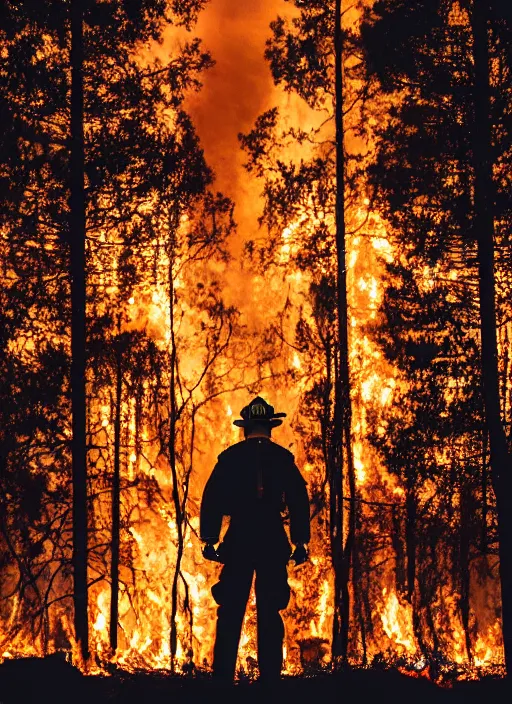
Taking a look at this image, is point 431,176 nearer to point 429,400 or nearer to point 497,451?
point 429,400

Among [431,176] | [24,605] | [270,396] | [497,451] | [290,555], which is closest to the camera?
[290,555]

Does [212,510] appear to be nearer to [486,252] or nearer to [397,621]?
[486,252]

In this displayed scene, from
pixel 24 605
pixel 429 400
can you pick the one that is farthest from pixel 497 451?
pixel 24 605

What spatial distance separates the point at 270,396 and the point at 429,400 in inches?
144

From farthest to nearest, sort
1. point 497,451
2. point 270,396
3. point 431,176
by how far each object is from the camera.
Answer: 1. point 270,396
2. point 431,176
3. point 497,451

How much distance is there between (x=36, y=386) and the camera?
1118cm

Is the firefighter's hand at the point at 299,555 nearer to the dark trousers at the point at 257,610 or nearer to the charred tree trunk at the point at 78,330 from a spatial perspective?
the dark trousers at the point at 257,610

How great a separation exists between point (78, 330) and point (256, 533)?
169 inches

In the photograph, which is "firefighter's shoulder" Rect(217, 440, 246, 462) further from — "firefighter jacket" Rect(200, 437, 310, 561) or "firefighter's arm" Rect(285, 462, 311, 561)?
"firefighter's arm" Rect(285, 462, 311, 561)

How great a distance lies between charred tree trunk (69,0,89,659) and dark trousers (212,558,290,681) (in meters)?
3.43

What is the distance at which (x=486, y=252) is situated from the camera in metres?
10.2

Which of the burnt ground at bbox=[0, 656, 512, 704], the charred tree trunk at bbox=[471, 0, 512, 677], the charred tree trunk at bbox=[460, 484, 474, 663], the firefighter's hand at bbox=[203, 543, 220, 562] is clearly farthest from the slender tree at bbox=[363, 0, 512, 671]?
the firefighter's hand at bbox=[203, 543, 220, 562]

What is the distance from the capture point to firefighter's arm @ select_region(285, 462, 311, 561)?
7.64 metres

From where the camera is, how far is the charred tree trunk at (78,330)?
33.9 feet
